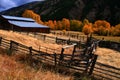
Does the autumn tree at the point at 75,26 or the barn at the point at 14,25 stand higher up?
the barn at the point at 14,25

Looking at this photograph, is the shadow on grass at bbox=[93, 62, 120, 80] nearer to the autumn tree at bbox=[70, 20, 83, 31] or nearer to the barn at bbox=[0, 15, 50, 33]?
the barn at bbox=[0, 15, 50, 33]

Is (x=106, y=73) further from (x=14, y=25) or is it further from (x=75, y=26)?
(x=75, y=26)

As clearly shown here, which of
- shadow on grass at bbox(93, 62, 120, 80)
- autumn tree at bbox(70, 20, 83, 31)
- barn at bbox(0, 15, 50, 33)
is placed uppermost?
shadow on grass at bbox(93, 62, 120, 80)

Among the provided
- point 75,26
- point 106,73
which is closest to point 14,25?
point 106,73

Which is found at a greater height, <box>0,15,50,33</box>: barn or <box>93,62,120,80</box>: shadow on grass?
<box>93,62,120,80</box>: shadow on grass

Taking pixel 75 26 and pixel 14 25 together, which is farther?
pixel 75 26

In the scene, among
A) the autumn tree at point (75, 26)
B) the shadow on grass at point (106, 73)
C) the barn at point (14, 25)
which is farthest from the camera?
the autumn tree at point (75, 26)

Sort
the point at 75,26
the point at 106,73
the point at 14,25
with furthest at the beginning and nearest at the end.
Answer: the point at 75,26 < the point at 14,25 < the point at 106,73

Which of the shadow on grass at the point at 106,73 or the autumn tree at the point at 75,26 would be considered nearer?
the shadow on grass at the point at 106,73

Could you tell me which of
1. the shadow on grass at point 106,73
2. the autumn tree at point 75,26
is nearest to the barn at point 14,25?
the shadow on grass at point 106,73

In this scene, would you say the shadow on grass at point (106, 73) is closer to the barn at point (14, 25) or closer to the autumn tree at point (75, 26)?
the barn at point (14, 25)

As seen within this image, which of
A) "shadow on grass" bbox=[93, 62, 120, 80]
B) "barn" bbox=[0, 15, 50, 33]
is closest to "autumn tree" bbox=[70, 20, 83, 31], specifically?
"barn" bbox=[0, 15, 50, 33]

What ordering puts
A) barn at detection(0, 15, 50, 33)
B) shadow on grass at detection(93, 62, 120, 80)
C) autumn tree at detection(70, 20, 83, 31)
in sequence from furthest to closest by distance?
autumn tree at detection(70, 20, 83, 31)
barn at detection(0, 15, 50, 33)
shadow on grass at detection(93, 62, 120, 80)

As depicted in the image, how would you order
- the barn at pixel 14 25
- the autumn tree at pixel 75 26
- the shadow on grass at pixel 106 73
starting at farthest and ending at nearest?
the autumn tree at pixel 75 26
the barn at pixel 14 25
the shadow on grass at pixel 106 73
